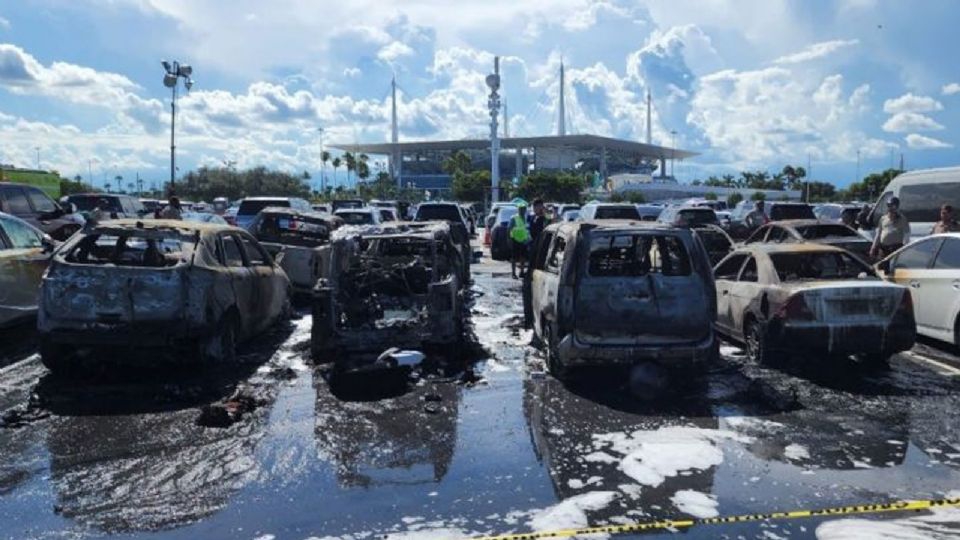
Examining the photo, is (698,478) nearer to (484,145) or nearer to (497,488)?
(497,488)

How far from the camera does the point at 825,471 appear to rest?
18.1ft

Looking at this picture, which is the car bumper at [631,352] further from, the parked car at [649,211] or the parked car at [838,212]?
the parked car at [649,211]

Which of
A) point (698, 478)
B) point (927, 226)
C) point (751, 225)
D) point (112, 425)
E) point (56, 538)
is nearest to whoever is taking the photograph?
point (56, 538)

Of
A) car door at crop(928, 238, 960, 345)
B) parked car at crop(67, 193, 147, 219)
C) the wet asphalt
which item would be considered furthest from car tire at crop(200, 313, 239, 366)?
parked car at crop(67, 193, 147, 219)

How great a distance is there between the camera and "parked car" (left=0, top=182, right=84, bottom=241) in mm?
16109

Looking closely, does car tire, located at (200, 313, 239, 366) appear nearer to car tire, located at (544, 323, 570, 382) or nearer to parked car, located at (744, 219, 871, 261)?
car tire, located at (544, 323, 570, 382)

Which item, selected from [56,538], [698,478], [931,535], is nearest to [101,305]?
[56,538]

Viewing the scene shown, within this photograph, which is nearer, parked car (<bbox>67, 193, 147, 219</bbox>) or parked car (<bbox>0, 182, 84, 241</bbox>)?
parked car (<bbox>0, 182, 84, 241</bbox>)

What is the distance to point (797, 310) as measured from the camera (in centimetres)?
820

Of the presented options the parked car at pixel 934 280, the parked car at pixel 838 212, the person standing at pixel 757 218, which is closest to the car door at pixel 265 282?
the parked car at pixel 934 280

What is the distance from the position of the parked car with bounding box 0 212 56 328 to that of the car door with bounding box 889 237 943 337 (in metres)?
10.4

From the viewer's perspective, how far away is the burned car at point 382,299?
A: 862 cm

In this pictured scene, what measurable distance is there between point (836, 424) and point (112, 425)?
19.1ft

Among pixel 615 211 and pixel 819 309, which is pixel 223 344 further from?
pixel 615 211
